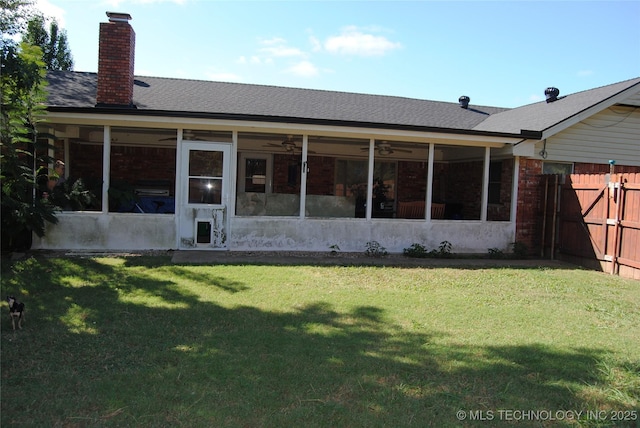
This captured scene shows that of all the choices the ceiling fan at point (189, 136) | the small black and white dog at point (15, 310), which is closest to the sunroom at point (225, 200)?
the ceiling fan at point (189, 136)

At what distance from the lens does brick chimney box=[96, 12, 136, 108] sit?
10.2 metres

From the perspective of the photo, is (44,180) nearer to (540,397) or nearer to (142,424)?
(142,424)

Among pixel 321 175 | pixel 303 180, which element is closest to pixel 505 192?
pixel 303 180

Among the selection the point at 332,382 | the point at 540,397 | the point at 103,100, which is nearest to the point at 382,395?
the point at 332,382

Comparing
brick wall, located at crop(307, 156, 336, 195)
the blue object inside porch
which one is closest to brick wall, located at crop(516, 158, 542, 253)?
brick wall, located at crop(307, 156, 336, 195)

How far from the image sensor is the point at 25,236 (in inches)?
367

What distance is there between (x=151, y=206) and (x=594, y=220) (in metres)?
9.88

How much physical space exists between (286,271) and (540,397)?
521cm

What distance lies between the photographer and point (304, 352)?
457cm

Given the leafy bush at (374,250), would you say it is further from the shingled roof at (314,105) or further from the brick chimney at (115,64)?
the brick chimney at (115,64)

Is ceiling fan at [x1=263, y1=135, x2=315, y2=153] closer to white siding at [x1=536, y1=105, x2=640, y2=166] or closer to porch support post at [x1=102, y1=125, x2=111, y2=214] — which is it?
porch support post at [x1=102, y1=125, x2=111, y2=214]

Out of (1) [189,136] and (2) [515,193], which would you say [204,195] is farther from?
(2) [515,193]

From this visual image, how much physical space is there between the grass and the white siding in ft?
16.9

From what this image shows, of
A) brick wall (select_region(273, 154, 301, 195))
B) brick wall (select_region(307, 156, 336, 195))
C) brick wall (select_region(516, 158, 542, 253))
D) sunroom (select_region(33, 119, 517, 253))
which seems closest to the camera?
sunroom (select_region(33, 119, 517, 253))
